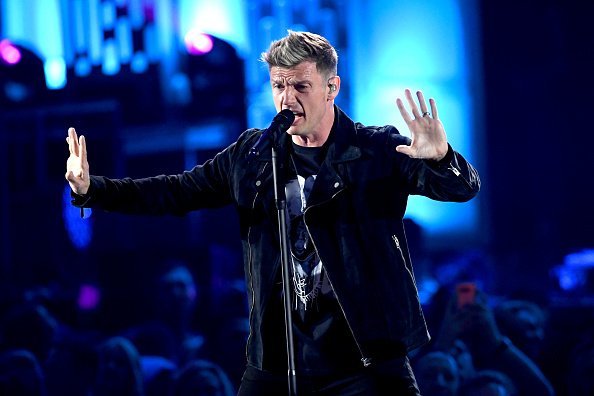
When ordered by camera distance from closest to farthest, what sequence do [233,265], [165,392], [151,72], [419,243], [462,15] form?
1. [165,392]
2. [419,243]
3. [233,265]
4. [151,72]
5. [462,15]

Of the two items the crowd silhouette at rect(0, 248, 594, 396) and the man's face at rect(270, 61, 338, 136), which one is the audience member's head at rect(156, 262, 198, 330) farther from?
the man's face at rect(270, 61, 338, 136)

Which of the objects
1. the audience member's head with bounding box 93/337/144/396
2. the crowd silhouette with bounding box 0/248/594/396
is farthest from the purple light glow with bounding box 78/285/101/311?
the audience member's head with bounding box 93/337/144/396

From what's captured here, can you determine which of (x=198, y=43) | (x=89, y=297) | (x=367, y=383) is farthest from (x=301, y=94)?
(x=198, y=43)

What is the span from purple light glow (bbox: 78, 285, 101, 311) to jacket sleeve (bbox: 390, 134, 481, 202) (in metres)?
4.22

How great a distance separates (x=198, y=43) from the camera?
7.60 metres

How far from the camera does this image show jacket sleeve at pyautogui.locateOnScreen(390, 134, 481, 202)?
2.21 metres

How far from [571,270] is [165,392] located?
437cm

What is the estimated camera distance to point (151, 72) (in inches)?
309

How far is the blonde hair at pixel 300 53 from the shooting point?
238 centimetres

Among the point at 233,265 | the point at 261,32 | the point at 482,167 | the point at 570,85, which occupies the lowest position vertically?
the point at 233,265

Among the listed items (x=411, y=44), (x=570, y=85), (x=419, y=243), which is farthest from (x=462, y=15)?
(x=419, y=243)

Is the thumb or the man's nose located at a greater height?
the man's nose

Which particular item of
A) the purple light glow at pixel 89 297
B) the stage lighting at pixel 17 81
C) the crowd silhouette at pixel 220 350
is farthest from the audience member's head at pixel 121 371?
the stage lighting at pixel 17 81

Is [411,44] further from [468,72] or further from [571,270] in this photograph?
[571,270]
